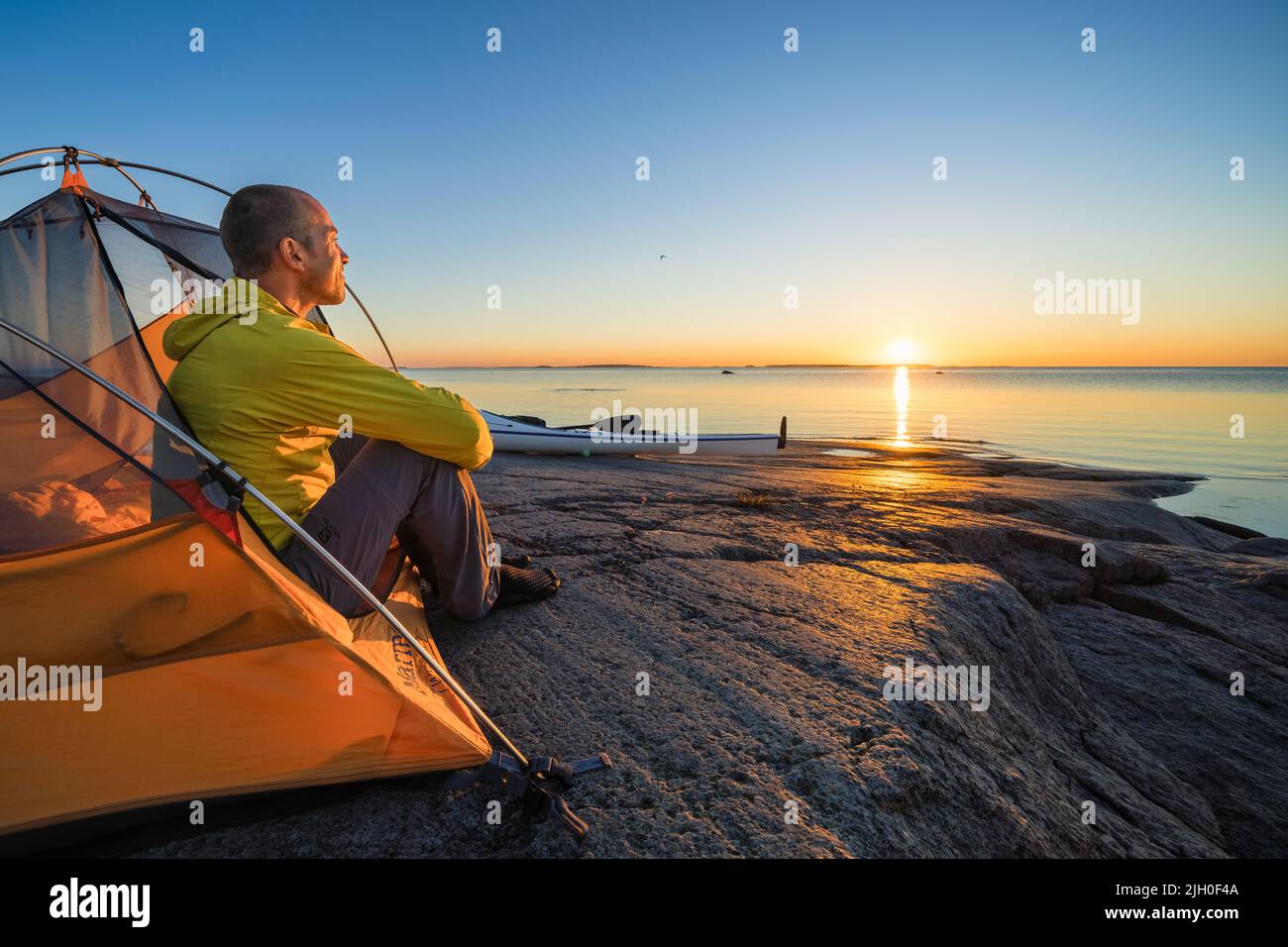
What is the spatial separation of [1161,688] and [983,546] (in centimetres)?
152

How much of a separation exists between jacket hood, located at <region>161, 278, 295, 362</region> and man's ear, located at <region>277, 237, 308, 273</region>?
0.19 m

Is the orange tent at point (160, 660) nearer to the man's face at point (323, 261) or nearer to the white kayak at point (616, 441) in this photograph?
the man's face at point (323, 261)

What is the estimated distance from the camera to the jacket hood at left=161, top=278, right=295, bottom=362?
78.5 inches

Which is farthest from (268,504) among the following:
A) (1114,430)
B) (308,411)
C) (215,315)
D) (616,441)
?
(1114,430)

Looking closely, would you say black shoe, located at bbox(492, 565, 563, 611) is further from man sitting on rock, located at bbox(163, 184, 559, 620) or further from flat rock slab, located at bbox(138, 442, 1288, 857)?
man sitting on rock, located at bbox(163, 184, 559, 620)

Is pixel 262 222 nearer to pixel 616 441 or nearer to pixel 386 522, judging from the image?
pixel 386 522

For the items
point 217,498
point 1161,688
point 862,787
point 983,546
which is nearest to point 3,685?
point 217,498

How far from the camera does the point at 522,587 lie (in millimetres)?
3012

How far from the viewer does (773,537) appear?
4473mm

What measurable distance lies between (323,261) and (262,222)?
21cm

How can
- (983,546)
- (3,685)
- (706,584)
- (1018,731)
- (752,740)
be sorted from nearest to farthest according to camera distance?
1. (3,685)
2. (752,740)
3. (1018,731)
4. (706,584)
5. (983,546)
